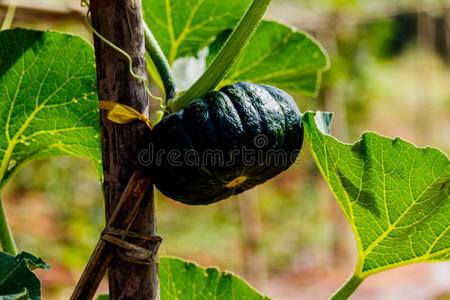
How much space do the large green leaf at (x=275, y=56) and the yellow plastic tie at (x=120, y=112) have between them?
39cm

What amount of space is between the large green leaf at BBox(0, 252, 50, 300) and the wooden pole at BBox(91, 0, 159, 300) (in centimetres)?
9

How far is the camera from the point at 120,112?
62 centimetres

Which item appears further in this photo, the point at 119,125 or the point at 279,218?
the point at 279,218

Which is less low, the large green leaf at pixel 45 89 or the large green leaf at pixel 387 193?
the large green leaf at pixel 45 89

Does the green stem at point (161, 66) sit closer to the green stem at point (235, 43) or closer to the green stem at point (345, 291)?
the green stem at point (235, 43)

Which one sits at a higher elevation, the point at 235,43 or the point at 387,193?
the point at 235,43

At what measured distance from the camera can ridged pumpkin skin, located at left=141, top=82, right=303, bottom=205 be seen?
639mm

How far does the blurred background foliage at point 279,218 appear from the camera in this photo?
16.2ft

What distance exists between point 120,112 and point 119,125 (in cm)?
2

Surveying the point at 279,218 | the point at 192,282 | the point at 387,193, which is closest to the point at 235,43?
the point at 387,193

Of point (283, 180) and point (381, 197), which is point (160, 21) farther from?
point (283, 180)

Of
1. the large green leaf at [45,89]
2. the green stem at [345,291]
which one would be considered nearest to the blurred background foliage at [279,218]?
the large green leaf at [45,89]

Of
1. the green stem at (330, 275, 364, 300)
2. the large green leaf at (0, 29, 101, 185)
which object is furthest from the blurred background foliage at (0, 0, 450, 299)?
the green stem at (330, 275, 364, 300)

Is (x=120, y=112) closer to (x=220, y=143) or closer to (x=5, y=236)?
(x=220, y=143)
